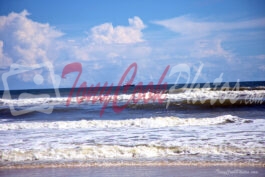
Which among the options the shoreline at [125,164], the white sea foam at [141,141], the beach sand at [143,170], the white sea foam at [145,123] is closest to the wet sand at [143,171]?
the beach sand at [143,170]

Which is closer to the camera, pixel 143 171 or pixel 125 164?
pixel 143 171

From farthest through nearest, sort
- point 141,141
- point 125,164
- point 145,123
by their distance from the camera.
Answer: point 145,123 → point 141,141 → point 125,164

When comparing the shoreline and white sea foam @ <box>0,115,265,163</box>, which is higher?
white sea foam @ <box>0,115,265,163</box>

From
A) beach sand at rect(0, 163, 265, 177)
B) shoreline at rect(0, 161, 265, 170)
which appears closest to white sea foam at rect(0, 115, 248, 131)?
shoreline at rect(0, 161, 265, 170)

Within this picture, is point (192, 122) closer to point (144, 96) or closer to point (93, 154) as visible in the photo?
point (93, 154)

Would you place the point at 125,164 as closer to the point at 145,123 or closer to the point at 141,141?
the point at 141,141

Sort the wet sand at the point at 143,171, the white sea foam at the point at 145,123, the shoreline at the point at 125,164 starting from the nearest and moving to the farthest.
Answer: the wet sand at the point at 143,171
the shoreline at the point at 125,164
the white sea foam at the point at 145,123

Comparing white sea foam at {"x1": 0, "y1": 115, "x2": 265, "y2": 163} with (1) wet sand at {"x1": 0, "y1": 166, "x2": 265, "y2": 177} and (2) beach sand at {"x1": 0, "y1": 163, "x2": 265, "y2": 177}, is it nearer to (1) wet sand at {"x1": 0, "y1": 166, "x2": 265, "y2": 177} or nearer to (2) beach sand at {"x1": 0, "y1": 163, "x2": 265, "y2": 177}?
(2) beach sand at {"x1": 0, "y1": 163, "x2": 265, "y2": 177}

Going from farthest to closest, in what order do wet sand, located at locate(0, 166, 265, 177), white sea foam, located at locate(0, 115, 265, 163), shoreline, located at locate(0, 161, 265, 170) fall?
1. white sea foam, located at locate(0, 115, 265, 163)
2. shoreline, located at locate(0, 161, 265, 170)
3. wet sand, located at locate(0, 166, 265, 177)

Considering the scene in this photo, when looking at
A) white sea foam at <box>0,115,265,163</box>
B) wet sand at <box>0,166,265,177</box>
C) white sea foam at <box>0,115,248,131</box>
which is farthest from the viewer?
white sea foam at <box>0,115,248,131</box>

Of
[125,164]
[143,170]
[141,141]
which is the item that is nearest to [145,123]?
[141,141]

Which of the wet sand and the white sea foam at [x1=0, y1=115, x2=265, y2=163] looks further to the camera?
the white sea foam at [x1=0, y1=115, x2=265, y2=163]

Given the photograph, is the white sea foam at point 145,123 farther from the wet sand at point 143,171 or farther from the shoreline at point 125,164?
the wet sand at point 143,171

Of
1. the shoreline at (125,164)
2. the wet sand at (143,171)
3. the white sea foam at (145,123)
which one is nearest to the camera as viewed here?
the wet sand at (143,171)
